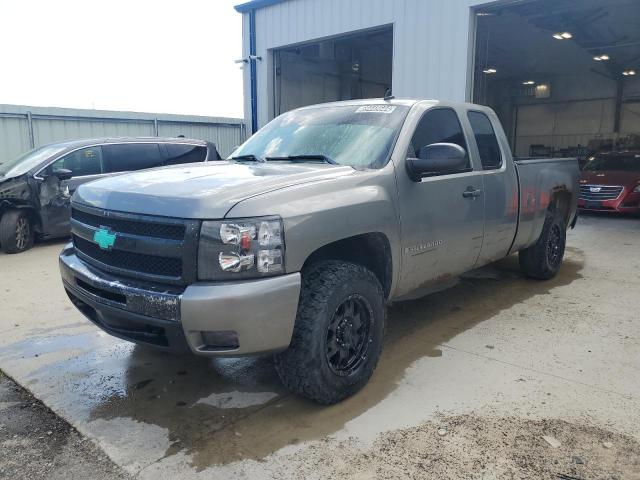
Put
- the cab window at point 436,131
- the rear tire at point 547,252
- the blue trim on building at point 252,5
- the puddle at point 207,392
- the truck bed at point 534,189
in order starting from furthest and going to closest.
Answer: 1. the blue trim on building at point 252,5
2. the rear tire at point 547,252
3. the truck bed at point 534,189
4. the cab window at point 436,131
5. the puddle at point 207,392

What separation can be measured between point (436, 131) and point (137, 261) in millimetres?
2500

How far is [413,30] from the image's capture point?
1077 cm

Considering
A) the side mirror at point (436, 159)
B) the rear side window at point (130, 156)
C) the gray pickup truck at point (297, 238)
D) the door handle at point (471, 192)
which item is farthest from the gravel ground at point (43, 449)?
the rear side window at point (130, 156)

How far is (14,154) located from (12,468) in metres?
13.0

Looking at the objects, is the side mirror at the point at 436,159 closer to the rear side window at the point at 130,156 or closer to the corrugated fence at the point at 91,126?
the rear side window at the point at 130,156

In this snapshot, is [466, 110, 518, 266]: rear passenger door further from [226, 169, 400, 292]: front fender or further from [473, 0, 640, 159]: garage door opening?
[473, 0, 640, 159]: garage door opening

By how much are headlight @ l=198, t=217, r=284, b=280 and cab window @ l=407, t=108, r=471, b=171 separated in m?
1.51

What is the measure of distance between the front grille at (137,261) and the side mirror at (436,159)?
1.74m

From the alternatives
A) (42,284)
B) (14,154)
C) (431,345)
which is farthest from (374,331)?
(14,154)

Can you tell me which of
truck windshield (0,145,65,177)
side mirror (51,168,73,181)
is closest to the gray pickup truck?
side mirror (51,168,73,181)

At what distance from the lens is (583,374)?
11.6ft

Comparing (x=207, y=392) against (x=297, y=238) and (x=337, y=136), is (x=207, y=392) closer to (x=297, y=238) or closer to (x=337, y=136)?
(x=297, y=238)

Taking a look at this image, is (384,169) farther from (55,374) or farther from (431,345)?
(55,374)

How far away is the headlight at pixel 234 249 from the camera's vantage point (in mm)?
2578
